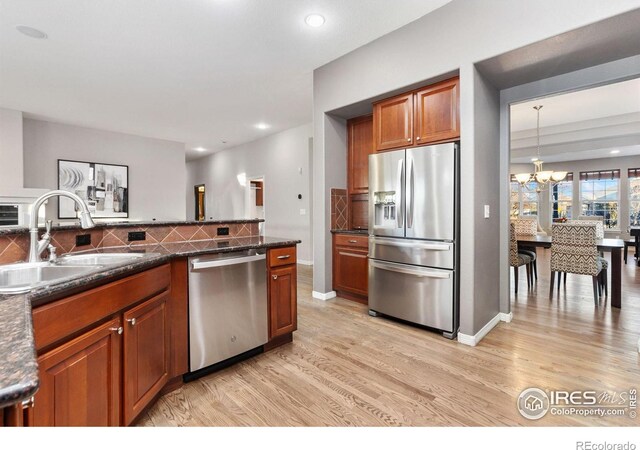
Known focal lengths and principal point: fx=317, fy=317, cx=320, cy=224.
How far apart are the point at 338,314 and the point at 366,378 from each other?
131 cm

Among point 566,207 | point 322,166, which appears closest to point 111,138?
point 322,166

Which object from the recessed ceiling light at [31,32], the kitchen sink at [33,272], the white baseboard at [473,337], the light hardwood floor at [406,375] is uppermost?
the recessed ceiling light at [31,32]

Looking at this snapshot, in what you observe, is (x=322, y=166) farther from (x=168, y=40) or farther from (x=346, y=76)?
(x=168, y=40)

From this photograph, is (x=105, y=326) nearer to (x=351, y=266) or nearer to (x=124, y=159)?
(x=351, y=266)

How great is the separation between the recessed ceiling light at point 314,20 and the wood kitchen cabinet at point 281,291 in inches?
81.0

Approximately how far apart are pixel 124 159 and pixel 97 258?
5709 millimetres

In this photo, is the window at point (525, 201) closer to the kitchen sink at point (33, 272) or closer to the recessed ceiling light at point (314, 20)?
the recessed ceiling light at point (314, 20)

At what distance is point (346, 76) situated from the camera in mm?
3561

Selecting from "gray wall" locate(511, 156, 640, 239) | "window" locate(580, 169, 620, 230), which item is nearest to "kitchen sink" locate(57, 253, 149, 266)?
"gray wall" locate(511, 156, 640, 239)

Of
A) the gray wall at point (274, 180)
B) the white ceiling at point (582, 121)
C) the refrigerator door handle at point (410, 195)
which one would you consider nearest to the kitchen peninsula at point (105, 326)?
the refrigerator door handle at point (410, 195)

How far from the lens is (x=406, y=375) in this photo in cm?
214

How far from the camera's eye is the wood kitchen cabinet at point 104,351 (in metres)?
1.08

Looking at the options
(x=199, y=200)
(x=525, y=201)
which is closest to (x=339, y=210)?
(x=199, y=200)

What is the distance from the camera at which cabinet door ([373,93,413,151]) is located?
3.10 meters
